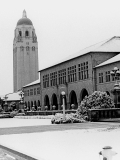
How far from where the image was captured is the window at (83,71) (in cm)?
5801

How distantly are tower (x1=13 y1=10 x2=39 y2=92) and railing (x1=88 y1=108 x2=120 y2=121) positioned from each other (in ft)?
410

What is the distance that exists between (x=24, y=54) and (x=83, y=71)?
10094 centimetres

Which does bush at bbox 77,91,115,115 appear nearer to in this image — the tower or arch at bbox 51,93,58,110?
arch at bbox 51,93,58,110

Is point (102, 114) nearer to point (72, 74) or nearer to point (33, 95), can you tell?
point (72, 74)

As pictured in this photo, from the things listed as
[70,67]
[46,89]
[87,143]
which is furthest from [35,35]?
[87,143]

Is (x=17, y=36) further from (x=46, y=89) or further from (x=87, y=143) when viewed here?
(x=87, y=143)

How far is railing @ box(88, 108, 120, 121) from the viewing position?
97.3 feet

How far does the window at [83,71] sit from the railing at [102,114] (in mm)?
26904

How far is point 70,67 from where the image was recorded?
6425 centimetres

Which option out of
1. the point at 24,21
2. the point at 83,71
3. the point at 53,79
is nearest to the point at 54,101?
the point at 53,79

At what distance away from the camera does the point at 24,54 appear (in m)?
157

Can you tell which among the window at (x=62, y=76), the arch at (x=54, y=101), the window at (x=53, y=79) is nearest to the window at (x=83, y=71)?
the window at (x=62, y=76)

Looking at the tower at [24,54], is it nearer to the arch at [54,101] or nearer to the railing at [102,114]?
the arch at [54,101]

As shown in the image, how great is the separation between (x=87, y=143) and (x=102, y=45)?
4980 cm
